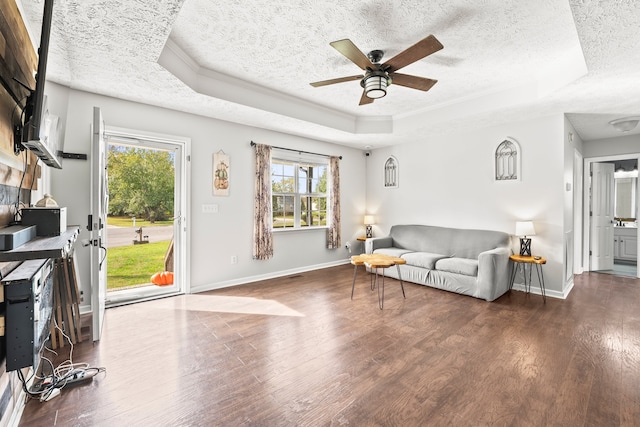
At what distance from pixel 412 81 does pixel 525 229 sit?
267 cm

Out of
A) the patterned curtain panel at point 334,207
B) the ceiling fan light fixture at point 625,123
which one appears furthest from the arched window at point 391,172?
the ceiling fan light fixture at point 625,123

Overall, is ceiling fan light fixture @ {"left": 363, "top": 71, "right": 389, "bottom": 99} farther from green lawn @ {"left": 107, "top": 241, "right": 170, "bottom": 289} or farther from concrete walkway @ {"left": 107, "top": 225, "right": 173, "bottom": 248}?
green lawn @ {"left": 107, "top": 241, "right": 170, "bottom": 289}

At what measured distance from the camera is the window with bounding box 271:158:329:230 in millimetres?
5246

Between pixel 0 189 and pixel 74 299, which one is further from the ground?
pixel 0 189

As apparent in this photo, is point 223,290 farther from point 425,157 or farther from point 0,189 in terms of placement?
point 425,157

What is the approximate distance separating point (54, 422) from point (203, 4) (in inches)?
115

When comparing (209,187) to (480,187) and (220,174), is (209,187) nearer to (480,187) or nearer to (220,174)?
(220,174)

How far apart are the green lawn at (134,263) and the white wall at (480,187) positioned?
4382mm

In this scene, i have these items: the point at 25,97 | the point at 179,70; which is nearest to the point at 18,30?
the point at 25,97

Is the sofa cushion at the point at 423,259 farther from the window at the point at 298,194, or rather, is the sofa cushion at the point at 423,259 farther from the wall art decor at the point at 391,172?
the window at the point at 298,194

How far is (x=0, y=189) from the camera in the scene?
1545 mm

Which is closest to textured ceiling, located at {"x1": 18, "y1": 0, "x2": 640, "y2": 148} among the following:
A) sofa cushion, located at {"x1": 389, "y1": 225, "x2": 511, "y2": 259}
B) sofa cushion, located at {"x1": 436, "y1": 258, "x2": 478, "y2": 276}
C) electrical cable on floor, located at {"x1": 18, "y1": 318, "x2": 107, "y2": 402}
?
sofa cushion, located at {"x1": 389, "y1": 225, "x2": 511, "y2": 259}

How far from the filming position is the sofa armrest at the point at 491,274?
3756 mm

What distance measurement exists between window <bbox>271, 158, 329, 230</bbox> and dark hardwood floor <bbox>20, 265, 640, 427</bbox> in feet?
6.28
